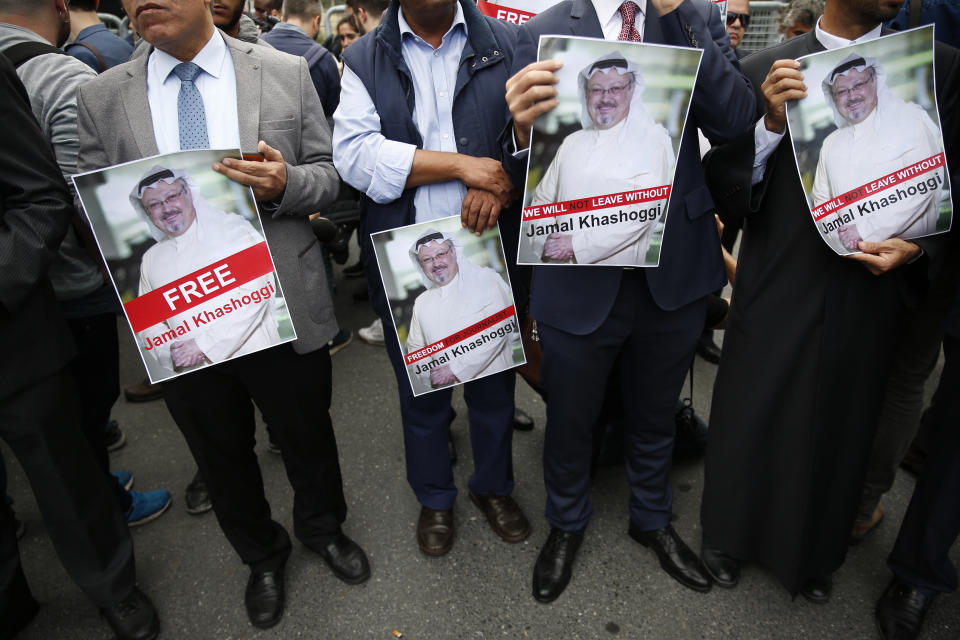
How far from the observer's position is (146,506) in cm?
255

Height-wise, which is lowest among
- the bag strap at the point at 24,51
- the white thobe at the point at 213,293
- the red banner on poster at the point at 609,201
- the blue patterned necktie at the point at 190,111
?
Answer: the white thobe at the point at 213,293

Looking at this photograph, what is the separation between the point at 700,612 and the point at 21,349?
213cm

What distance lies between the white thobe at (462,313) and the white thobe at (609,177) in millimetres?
349

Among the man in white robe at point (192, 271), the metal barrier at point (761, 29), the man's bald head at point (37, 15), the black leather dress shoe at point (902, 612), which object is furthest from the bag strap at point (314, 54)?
the metal barrier at point (761, 29)

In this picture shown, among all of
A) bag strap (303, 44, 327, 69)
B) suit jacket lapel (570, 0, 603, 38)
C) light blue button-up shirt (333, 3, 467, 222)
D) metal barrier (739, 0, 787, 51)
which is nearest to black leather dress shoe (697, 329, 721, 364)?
light blue button-up shirt (333, 3, 467, 222)

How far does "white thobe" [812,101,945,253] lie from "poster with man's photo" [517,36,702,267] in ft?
1.23

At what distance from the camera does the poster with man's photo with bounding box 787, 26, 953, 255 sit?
4.74ft

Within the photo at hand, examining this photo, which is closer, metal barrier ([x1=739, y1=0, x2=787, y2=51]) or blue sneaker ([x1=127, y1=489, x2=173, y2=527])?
blue sneaker ([x1=127, y1=489, x2=173, y2=527])

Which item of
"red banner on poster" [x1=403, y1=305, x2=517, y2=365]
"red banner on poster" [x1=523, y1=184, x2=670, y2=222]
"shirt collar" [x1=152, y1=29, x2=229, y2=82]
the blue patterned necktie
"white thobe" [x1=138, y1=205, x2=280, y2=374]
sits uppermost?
"shirt collar" [x1=152, y1=29, x2=229, y2=82]

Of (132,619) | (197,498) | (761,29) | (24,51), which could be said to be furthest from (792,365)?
(761,29)

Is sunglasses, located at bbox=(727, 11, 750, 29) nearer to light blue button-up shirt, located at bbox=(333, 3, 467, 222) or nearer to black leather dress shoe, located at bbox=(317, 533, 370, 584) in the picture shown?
light blue button-up shirt, located at bbox=(333, 3, 467, 222)

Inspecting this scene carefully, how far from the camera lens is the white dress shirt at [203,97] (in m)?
1.62

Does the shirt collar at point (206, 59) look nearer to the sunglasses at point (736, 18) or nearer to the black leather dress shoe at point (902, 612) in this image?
the black leather dress shoe at point (902, 612)

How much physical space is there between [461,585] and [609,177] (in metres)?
1.47
